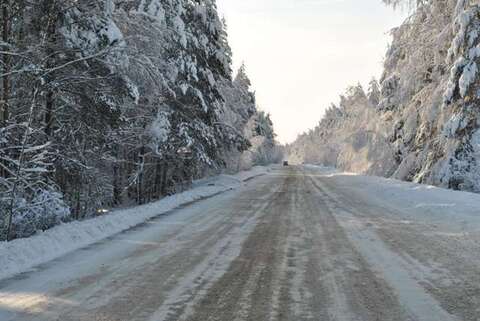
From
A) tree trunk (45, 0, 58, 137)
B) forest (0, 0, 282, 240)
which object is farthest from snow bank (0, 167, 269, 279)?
tree trunk (45, 0, 58, 137)

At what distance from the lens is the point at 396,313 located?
476 cm

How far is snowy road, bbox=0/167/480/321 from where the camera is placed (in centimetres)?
481

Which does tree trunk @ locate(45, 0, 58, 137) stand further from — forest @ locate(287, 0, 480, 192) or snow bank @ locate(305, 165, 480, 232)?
forest @ locate(287, 0, 480, 192)

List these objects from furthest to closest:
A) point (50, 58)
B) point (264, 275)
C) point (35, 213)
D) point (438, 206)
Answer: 1. point (438, 206)
2. point (50, 58)
3. point (35, 213)
4. point (264, 275)

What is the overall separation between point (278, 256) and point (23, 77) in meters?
7.26

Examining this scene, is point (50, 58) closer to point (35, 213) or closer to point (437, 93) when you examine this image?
point (35, 213)

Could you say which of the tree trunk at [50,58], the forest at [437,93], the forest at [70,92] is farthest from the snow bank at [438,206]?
the tree trunk at [50,58]

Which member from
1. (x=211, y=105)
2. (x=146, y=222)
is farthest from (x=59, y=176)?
(x=211, y=105)

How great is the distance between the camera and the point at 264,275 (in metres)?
6.25

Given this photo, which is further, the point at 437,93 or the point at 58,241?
the point at 437,93

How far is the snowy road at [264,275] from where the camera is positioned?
15.8 ft

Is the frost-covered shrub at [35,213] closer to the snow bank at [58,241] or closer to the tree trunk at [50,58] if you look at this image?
the snow bank at [58,241]

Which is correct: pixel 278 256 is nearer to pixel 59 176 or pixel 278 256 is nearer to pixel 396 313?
pixel 396 313

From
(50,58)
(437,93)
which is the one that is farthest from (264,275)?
(437,93)
